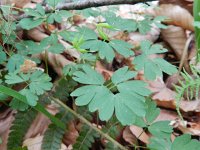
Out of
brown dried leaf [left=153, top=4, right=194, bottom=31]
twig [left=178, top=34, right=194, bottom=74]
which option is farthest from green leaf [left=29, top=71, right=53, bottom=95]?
brown dried leaf [left=153, top=4, right=194, bottom=31]

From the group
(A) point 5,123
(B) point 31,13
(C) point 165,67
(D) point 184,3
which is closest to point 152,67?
(C) point 165,67

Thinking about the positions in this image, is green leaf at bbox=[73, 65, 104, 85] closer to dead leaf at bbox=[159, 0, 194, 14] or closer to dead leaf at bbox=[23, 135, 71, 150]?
dead leaf at bbox=[23, 135, 71, 150]

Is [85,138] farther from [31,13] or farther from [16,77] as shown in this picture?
[31,13]

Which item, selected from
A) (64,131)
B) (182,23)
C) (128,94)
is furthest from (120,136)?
(182,23)

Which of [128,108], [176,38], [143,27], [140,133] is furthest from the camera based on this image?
[176,38]

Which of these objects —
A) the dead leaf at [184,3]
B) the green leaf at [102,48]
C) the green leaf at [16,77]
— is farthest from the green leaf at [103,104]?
the dead leaf at [184,3]

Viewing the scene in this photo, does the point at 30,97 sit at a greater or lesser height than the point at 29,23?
lesser

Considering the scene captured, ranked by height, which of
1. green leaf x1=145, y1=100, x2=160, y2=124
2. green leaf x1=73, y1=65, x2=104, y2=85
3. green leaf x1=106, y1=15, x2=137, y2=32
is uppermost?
green leaf x1=106, y1=15, x2=137, y2=32
